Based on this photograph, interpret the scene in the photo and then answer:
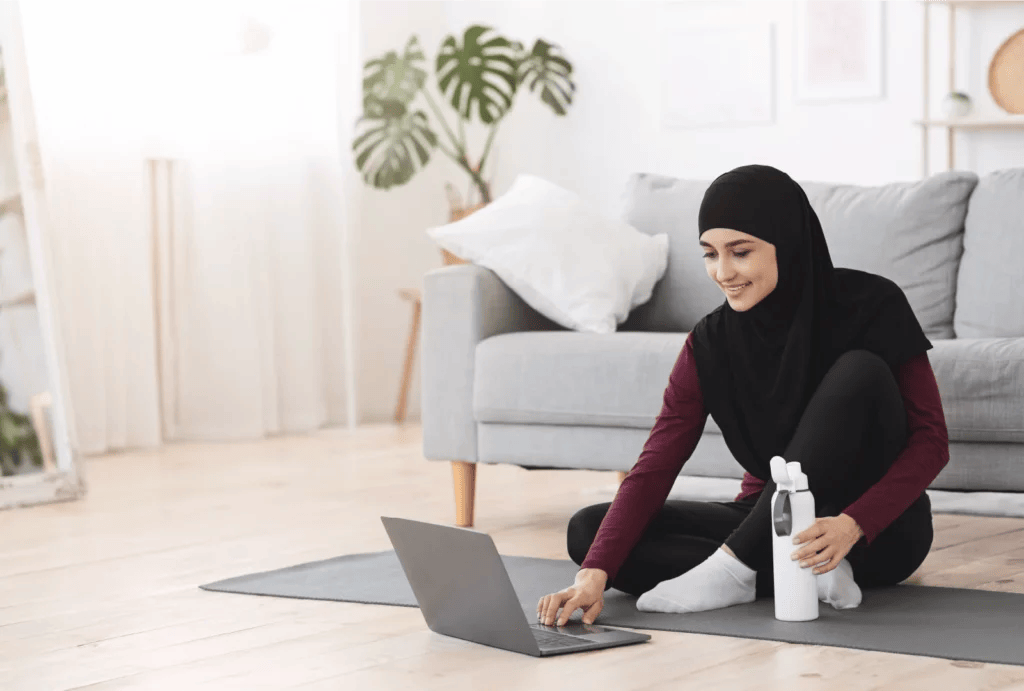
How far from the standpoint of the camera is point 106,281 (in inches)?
177

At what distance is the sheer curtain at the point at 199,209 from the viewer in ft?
14.5

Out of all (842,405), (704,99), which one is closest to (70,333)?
(704,99)

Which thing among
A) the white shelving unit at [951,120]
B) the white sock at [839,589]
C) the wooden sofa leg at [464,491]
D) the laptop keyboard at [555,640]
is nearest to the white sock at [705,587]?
the white sock at [839,589]

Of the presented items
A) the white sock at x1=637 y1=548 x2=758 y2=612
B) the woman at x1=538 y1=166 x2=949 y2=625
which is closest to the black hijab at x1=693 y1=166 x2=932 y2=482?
the woman at x1=538 y1=166 x2=949 y2=625

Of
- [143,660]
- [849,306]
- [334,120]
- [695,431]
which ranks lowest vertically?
[143,660]

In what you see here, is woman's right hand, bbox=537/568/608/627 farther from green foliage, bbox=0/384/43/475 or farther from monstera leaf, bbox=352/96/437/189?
monstera leaf, bbox=352/96/437/189

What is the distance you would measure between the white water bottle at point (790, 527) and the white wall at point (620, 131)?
3194 mm

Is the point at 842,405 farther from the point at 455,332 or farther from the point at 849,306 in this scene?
the point at 455,332

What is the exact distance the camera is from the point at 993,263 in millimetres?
2971

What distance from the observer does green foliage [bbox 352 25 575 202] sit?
193 inches

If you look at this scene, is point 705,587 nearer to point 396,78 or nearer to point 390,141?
point 390,141

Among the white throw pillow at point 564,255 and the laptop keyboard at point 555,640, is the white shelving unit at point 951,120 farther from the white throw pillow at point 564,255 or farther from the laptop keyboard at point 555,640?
the laptop keyboard at point 555,640

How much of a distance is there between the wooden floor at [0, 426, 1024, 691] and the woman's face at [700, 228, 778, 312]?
19.1 inches

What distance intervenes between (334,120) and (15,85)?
1650 millimetres
